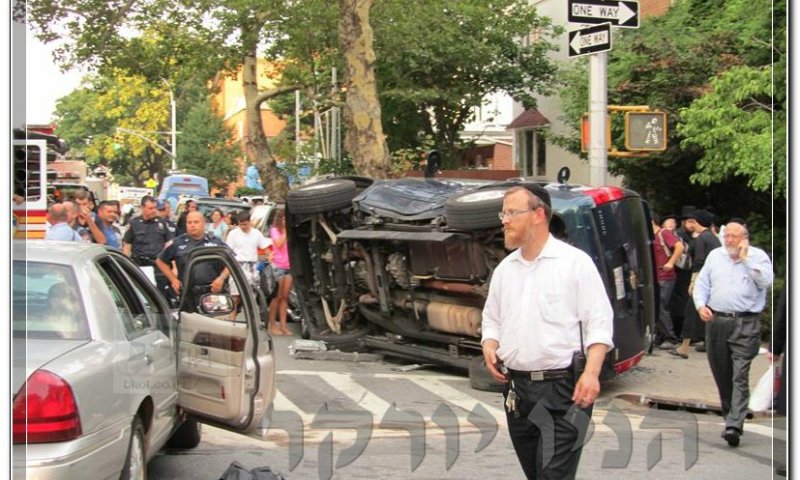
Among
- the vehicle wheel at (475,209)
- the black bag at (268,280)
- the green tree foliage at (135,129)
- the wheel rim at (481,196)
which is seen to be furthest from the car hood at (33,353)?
the green tree foliage at (135,129)

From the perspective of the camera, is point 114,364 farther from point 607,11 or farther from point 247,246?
point 247,246

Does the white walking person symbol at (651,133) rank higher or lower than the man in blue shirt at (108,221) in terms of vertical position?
higher

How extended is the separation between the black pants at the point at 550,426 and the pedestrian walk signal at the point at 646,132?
768 cm

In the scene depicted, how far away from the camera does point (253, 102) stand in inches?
1029

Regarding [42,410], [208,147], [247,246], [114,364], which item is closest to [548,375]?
[114,364]

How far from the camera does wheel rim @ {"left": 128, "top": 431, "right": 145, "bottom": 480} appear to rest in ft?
16.4

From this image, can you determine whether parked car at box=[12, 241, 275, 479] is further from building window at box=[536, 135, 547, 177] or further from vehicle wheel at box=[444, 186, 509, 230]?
building window at box=[536, 135, 547, 177]

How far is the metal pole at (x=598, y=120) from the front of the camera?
1166 centimetres

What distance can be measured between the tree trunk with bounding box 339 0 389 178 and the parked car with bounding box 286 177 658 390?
16.5 feet

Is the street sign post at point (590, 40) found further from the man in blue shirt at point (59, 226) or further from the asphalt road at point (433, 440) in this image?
the man in blue shirt at point (59, 226)

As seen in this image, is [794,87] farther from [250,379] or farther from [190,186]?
[190,186]

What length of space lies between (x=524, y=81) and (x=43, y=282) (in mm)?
24380

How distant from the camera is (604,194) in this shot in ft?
31.2

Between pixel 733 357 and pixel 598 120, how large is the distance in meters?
4.68
